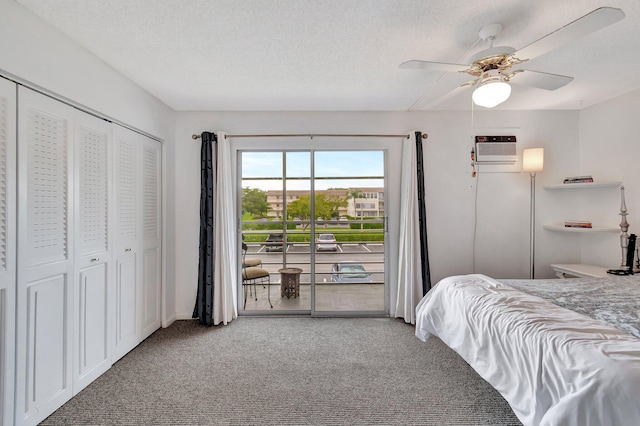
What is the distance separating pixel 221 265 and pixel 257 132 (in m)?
1.57

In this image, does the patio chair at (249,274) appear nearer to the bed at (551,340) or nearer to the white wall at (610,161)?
the bed at (551,340)

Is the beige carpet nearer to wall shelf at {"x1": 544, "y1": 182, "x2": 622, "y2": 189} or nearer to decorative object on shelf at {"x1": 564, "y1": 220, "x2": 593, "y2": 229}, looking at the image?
decorative object on shelf at {"x1": 564, "y1": 220, "x2": 593, "y2": 229}

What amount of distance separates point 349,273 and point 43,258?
2.93m

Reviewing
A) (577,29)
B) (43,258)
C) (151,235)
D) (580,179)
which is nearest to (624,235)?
(580,179)

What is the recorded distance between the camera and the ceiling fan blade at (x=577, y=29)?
47.3 inches

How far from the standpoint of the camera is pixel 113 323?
2.44 meters

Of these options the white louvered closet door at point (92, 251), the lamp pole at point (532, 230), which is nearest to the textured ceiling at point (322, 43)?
the white louvered closet door at point (92, 251)

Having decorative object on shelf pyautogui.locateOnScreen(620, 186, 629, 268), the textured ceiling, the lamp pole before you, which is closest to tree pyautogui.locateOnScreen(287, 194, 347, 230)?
the textured ceiling

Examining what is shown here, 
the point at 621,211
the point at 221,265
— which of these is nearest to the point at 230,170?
the point at 221,265

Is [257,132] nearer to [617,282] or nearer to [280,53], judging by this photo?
[280,53]

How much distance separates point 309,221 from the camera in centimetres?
357

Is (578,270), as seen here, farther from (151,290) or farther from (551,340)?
Answer: (151,290)

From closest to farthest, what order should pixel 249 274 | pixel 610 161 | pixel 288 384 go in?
pixel 288 384
pixel 610 161
pixel 249 274

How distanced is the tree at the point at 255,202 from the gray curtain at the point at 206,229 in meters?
0.41
